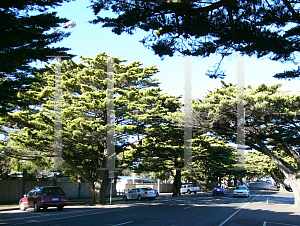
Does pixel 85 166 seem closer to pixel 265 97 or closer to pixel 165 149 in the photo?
pixel 165 149

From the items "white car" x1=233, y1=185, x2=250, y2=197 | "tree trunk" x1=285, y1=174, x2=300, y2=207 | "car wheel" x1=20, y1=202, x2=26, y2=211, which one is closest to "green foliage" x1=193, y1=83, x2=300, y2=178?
"tree trunk" x1=285, y1=174, x2=300, y2=207

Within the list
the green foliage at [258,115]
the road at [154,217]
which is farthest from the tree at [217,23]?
the green foliage at [258,115]

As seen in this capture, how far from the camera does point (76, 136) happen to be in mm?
23500

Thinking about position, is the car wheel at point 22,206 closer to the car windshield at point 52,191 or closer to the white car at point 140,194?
the car windshield at point 52,191

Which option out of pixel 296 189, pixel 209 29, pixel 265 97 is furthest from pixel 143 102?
pixel 209 29

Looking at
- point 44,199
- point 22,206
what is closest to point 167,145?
point 44,199

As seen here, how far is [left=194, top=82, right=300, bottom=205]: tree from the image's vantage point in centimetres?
2130

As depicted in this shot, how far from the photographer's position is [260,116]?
2281 centimetres

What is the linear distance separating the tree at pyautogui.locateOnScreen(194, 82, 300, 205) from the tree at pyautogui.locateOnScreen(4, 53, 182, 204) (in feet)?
15.2

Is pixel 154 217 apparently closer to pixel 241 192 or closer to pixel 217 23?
pixel 217 23

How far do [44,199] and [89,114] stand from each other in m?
7.82

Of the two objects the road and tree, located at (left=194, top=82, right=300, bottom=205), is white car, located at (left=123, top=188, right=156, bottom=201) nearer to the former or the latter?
tree, located at (left=194, top=82, right=300, bottom=205)

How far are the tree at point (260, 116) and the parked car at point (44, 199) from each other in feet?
Answer: 38.5

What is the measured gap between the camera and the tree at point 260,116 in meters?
21.3
